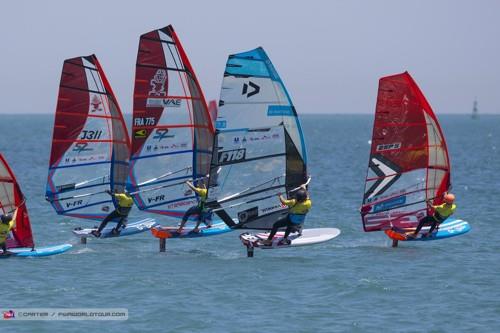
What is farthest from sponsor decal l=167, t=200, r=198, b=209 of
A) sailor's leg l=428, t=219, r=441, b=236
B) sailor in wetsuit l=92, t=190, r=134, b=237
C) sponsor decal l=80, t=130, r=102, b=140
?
sailor's leg l=428, t=219, r=441, b=236

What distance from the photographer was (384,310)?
75.4ft

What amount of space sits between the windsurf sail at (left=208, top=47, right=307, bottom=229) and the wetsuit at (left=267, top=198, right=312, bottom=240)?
100 cm

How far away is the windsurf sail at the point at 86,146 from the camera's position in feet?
104

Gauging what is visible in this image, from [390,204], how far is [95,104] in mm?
9242

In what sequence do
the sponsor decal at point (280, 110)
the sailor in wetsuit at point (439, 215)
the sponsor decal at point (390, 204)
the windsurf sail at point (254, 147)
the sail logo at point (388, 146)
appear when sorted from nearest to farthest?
the windsurf sail at point (254, 147) < the sponsor decal at point (280, 110) < the sailor in wetsuit at point (439, 215) < the sail logo at point (388, 146) < the sponsor decal at point (390, 204)

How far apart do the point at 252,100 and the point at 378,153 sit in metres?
4.16

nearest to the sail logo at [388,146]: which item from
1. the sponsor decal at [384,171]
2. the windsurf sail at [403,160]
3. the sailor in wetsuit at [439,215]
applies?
the windsurf sail at [403,160]

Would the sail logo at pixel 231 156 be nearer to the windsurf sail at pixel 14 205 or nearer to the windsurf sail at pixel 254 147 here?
the windsurf sail at pixel 254 147

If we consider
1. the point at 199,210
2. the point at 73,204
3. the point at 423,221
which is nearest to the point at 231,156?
the point at 199,210

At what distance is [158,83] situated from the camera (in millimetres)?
30922

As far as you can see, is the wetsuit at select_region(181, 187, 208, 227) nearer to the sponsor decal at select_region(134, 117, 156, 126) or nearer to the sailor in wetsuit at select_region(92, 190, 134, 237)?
the sailor in wetsuit at select_region(92, 190, 134, 237)

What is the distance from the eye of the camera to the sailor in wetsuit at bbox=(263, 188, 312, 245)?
90.6 feet

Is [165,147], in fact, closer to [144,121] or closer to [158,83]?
[144,121]

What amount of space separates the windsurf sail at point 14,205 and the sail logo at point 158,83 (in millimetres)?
5330
